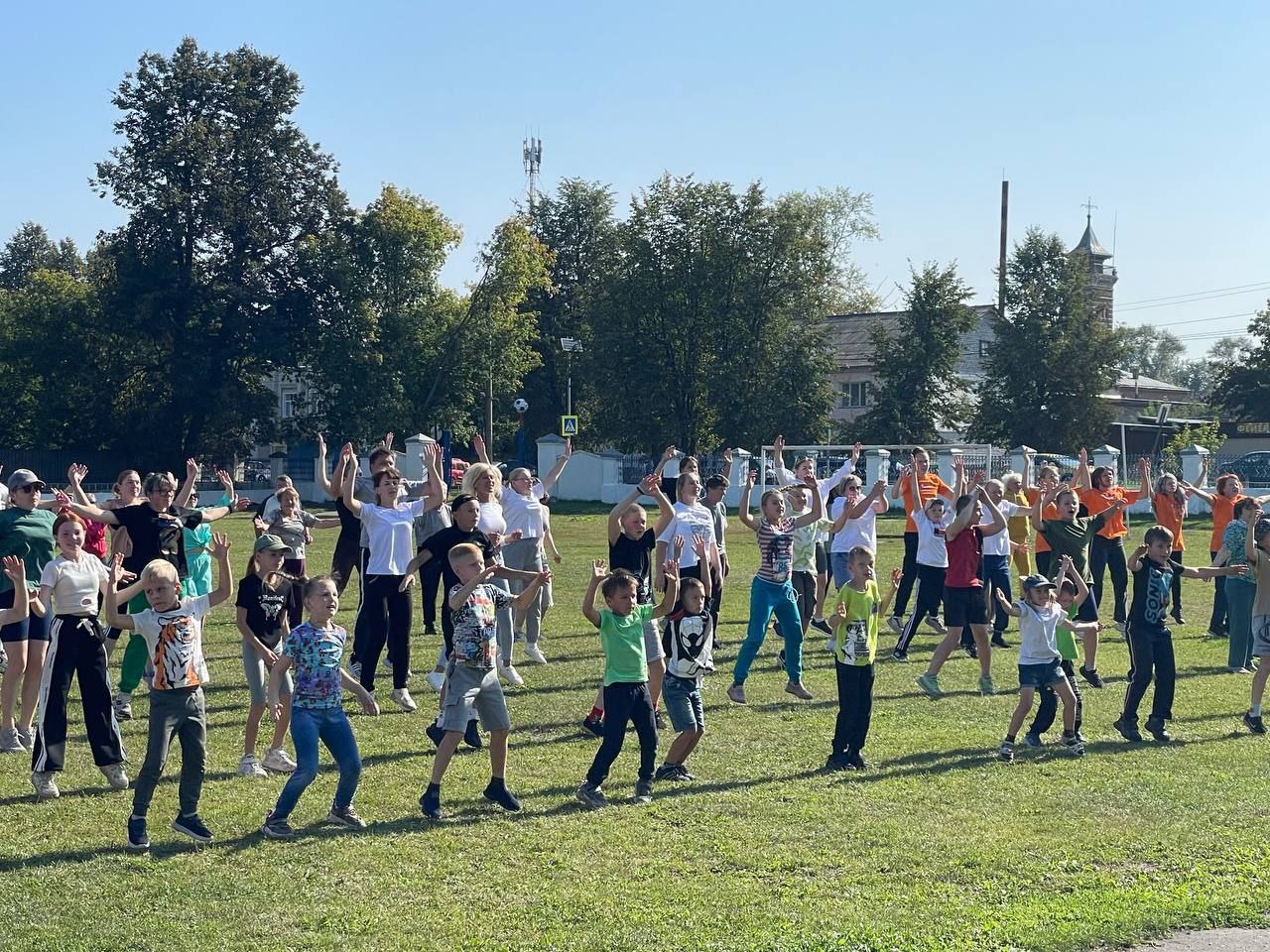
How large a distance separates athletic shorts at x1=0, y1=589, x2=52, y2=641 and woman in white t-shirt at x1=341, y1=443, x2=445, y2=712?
2483mm

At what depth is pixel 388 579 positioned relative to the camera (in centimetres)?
1112

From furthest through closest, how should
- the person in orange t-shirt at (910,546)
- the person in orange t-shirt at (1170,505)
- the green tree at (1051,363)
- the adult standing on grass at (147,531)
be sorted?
the green tree at (1051,363), the person in orange t-shirt at (1170,505), the person in orange t-shirt at (910,546), the adult standing on grass at (147,531)

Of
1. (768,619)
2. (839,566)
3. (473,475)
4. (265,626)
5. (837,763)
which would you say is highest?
(473,475)

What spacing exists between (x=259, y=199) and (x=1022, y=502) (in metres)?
41.3

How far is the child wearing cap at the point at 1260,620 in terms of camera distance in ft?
34.8

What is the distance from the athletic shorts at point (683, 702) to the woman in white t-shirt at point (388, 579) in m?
2.96

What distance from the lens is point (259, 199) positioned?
5197 cm

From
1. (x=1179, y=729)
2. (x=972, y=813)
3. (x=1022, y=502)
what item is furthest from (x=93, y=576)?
(x=1022, y=502)

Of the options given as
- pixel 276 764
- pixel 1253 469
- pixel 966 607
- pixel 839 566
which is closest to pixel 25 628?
pixel 276 764

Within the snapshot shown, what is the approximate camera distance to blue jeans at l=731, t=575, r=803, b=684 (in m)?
11.5

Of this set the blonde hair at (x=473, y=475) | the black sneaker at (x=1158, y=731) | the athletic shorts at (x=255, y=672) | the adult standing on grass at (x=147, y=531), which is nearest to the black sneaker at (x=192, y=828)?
→ the athletic shorts at (x=255, y=672)

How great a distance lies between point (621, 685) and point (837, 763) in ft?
5.96

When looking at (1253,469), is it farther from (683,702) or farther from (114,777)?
(114,777)

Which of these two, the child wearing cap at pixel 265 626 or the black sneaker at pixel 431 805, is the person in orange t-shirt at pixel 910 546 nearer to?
the child wearing cap at pixel 265 626
